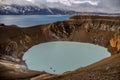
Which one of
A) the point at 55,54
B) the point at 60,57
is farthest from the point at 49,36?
the point at 60,57

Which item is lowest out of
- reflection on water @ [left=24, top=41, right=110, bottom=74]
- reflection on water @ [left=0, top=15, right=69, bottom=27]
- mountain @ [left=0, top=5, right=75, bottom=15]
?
reflection on water @ [left=24, top=41, right=110, bottom=74]

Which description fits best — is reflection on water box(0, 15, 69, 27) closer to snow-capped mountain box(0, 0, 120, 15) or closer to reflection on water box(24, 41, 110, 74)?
snow-capped mountain box(0, 0, 120, 15)

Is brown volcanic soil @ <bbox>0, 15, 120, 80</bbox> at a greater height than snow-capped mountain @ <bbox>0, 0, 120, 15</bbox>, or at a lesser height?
lesser

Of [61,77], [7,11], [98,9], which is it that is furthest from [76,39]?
[61,77]

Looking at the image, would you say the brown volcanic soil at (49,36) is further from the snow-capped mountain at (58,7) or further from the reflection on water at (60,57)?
the snow-capped mountain at (58,7)

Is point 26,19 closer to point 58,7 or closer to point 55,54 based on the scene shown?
point 58,7

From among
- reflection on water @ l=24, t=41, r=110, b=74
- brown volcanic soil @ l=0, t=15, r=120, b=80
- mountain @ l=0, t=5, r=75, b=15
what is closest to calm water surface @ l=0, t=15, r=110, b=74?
reflection on water @ l=24, t=41, r=110, b=74
